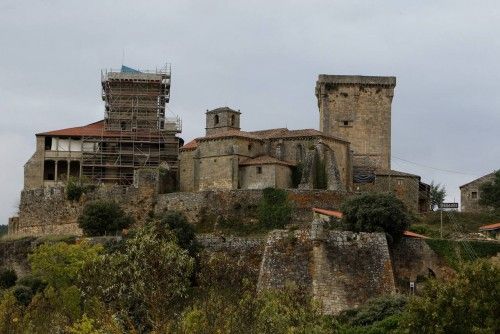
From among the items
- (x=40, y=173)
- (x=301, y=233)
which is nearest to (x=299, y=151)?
(x=40, y=173)

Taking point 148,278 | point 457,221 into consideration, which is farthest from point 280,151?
point 148,278

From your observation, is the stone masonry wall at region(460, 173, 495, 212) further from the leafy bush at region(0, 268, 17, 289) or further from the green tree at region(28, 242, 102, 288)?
the leafy bush at region(0, 268, 17, 289)

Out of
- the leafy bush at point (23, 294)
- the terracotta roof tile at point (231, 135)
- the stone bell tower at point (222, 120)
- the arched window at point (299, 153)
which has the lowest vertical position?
the leafy bush at point (23, 294)

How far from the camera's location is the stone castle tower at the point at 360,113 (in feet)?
277

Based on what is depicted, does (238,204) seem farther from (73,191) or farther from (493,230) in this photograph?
(493,230)

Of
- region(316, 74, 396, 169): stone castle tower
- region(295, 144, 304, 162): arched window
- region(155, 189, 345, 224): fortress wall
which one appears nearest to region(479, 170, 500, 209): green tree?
region(316, 74, 396, 169): stone castle tower

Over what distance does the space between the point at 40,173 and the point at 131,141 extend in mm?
6807

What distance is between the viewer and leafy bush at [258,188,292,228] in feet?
235

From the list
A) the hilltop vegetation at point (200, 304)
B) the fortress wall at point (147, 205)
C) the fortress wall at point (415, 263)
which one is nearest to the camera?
the hilltop vegetation at point (200, 304)

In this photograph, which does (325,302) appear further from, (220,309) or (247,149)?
(247,149)

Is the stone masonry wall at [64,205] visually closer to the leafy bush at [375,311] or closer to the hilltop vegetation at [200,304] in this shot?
the hilltop vegetation at [200,304]

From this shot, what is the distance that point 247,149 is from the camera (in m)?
77.5

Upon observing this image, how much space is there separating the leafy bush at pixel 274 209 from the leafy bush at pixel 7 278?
48.7 ft

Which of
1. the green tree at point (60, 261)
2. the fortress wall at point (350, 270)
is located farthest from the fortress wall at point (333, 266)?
the green tree at point (60, 261)
